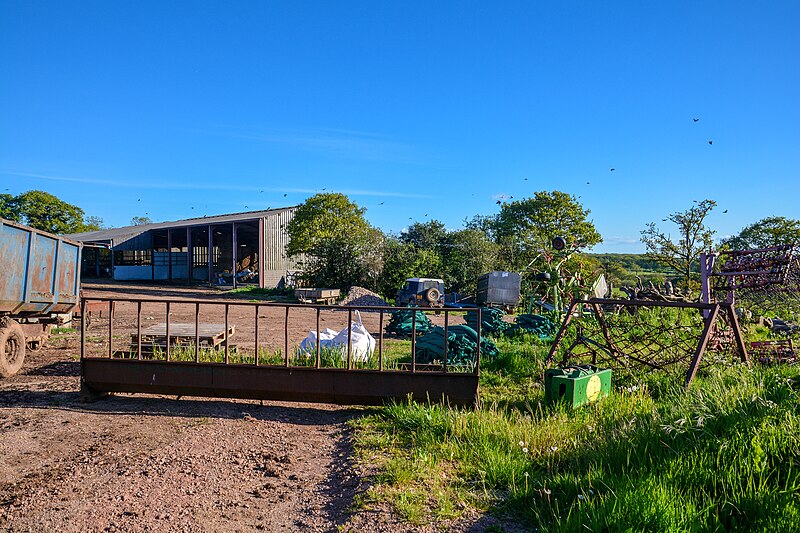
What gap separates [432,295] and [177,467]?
16090mm

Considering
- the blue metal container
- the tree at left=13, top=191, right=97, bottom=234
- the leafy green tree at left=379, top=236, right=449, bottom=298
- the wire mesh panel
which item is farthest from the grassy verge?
the tree at left=13, top=191, right=97, bottom=234

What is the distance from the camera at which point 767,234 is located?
3198 centimetres

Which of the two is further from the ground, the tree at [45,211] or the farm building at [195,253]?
the tree at [45,211]

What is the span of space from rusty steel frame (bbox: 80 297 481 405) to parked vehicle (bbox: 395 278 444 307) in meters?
13.9

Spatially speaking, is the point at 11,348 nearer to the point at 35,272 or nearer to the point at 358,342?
the point at 35,272

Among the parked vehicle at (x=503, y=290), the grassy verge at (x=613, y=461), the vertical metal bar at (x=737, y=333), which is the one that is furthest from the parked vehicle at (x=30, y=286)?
the parked vehicle at (x=503, y=290)

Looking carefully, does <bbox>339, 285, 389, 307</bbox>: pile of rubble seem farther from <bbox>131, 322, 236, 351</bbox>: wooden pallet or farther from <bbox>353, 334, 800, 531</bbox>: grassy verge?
<bbox>353, 334, 800, 531</bbox>: grassy verge

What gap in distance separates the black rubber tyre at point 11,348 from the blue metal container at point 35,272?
42cm

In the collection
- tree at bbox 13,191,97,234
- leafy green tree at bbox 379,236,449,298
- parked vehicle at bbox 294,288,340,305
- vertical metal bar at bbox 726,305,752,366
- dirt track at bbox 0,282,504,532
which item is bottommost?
dirt track at bbox 0,282,504,532

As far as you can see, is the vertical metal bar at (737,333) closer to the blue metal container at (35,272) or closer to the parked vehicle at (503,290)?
the blue metal container at (35,272)

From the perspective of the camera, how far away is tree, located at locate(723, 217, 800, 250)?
3070 centimetres

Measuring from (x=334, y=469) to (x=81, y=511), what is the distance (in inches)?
77.6

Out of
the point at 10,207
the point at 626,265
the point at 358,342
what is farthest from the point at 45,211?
the point at 626,265

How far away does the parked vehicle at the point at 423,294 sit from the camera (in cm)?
2061
